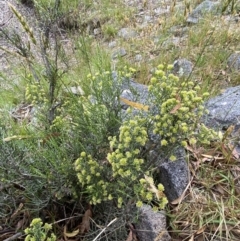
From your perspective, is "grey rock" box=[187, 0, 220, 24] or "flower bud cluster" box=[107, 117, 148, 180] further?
"grey rock" box=[187, 0, 220, 24]

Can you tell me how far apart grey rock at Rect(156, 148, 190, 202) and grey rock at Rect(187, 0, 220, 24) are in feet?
6.86

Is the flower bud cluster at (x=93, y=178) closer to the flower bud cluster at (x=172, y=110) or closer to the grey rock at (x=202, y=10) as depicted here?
the flower bud cluster at (x=172, y=110)

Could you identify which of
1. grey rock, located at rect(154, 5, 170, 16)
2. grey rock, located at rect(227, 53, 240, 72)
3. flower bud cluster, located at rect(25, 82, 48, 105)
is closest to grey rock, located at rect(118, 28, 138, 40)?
grey rock, located at rect(154, 5, 170, 16)

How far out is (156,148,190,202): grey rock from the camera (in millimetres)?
1655

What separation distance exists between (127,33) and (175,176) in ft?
8.39

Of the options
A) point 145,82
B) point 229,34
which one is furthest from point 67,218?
point 229,34

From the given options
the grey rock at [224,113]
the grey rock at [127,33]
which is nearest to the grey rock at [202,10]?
the grey rock at [127,33]

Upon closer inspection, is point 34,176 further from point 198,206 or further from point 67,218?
point 198,206

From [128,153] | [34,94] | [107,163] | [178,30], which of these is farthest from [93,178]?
[178,30]

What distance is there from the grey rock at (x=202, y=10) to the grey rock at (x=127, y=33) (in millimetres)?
558

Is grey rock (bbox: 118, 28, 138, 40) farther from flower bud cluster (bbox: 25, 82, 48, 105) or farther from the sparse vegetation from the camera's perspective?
flower bud cluster (bbox: 25, 82, 48, 105)

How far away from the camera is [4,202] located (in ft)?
5.09

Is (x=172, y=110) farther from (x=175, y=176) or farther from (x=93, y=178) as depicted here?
(x=175, y=176)

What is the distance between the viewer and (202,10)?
3.50 m
